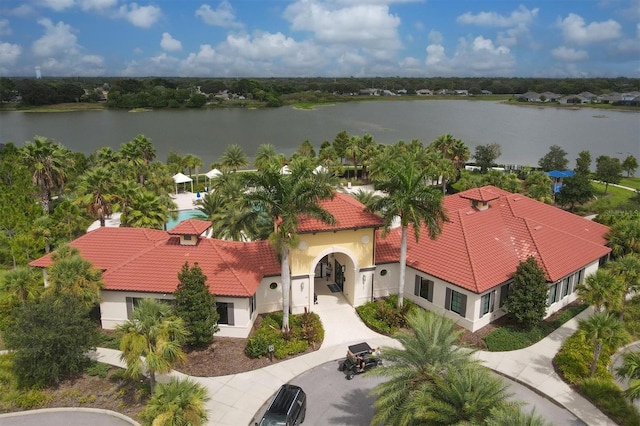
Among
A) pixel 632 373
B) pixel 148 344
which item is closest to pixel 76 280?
pixel 148 344

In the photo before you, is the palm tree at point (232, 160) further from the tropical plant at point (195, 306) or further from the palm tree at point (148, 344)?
the palm tree at point (148, 344)

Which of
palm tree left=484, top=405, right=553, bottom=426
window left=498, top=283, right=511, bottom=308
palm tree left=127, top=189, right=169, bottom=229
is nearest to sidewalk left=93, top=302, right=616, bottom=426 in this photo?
window left=498, top=283, right=511, bottom=308

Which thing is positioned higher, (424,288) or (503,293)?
(503,293)

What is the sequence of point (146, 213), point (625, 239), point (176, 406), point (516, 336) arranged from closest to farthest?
point (176, 406) → point (516, 336) → point (625, 239) → point (146, 213)

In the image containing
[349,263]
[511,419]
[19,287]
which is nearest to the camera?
[511,419]

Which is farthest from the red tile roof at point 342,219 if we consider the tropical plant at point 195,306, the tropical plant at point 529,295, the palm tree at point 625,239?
the palm tree at point 625,239

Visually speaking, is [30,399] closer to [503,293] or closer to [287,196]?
[287,196]

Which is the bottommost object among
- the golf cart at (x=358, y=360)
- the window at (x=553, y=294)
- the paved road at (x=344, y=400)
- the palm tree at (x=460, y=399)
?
the paved road at (x=344, y=400)
